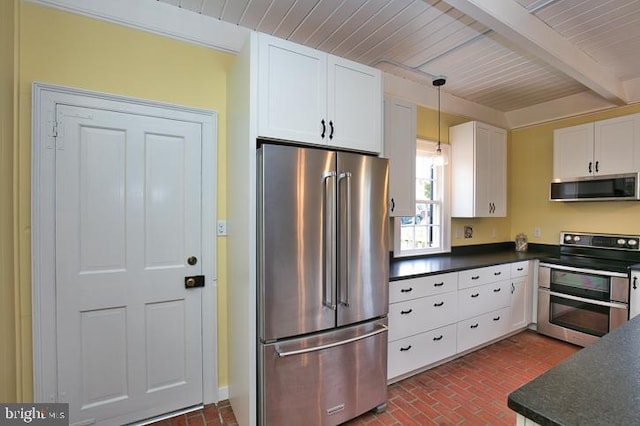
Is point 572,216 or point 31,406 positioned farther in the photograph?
point 572,216

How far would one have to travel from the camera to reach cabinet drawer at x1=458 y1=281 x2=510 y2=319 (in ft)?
9.45

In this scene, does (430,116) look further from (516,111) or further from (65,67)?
(65,67)

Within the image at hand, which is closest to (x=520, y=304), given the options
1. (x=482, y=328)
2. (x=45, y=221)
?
(x=482, y=328)

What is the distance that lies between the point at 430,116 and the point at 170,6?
9.14 ft

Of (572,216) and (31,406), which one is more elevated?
(572,216)

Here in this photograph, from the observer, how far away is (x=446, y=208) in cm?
367

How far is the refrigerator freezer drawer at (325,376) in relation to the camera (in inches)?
69.8

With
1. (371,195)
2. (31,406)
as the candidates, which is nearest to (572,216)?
(371,195)

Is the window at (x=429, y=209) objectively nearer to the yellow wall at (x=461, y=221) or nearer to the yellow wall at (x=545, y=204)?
the yellow wall at (x=461, y=221)

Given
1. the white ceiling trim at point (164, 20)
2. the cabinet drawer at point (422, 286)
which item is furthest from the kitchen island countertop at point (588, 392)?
the white ceiling trim at point (164, 20)

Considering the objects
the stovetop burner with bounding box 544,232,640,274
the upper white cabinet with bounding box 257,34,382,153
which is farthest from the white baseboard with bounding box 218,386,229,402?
the stovetop burner with bounding box 544,232,640,274

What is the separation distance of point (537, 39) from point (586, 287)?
249cm

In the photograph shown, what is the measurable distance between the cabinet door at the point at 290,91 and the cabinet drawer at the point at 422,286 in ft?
4.33

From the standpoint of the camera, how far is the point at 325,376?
190 centimetres
